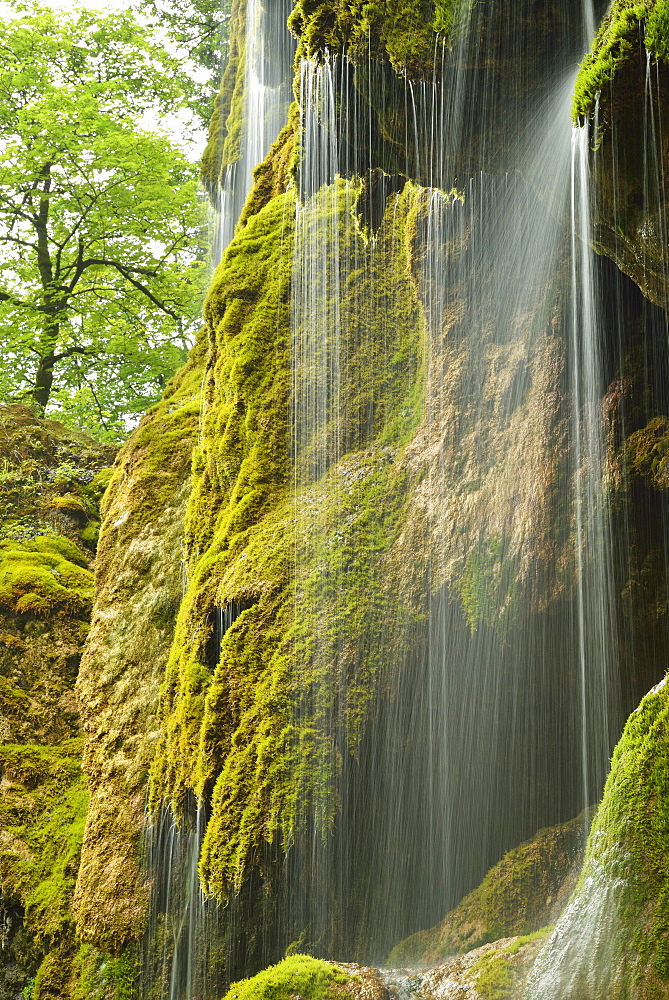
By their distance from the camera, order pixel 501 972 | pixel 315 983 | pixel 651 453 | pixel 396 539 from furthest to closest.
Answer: pixel 396 539, pixel 651 453, pixel 315 983, pixel 501 972

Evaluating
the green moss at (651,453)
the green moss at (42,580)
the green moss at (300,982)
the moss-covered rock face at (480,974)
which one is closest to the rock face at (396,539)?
the green moss at (651,453)

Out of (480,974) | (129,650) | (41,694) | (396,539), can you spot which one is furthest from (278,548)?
(41,694)

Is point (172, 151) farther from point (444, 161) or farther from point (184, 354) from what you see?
point (444, 161)

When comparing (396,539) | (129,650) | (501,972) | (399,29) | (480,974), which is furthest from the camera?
(129,650)

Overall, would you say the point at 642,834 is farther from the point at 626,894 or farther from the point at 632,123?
the point at 632,123

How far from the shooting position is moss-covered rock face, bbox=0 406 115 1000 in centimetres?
711

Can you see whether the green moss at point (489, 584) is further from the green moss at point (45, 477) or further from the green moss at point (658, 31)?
the green moss at point (45, 477)

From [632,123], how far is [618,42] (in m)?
0.36

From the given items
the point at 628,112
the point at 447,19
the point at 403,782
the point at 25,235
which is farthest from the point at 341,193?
the point at 25,235

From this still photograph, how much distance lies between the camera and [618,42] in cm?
359

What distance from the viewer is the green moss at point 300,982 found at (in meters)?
4.40

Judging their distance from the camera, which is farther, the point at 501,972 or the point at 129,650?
the point at 129,650

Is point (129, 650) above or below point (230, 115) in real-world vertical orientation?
below

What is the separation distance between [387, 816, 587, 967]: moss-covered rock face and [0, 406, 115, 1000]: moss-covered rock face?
337 cm
